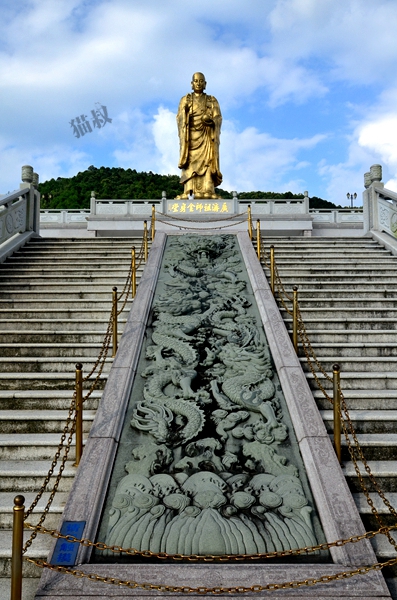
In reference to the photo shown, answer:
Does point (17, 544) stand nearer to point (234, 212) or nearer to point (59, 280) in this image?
point (59, 280)

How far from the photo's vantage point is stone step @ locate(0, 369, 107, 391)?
5.34 metres

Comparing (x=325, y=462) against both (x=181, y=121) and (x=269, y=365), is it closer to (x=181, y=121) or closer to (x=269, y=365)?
(x=269, y=365)

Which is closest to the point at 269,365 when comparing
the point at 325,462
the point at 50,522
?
the point at 325,462

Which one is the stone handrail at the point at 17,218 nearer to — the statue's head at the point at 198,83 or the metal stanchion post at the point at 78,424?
the metal stanchion post at the point at 78,424

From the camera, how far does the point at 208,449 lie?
4.15 metres

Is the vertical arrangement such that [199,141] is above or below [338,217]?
above

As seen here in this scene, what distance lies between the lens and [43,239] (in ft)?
34.6

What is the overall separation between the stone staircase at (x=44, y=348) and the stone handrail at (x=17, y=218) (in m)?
0.27

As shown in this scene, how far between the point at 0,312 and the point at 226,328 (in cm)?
353

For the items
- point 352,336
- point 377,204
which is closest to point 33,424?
point 352,336

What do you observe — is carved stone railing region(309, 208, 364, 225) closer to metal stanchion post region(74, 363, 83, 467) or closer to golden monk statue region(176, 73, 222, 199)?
golden monk statue region(176, 73, 222, 199)

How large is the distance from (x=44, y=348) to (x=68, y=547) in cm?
319

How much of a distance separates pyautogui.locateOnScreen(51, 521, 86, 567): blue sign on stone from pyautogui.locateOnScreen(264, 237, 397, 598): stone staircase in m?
2.16

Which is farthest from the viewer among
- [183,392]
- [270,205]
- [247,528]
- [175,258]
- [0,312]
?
[270,205]
